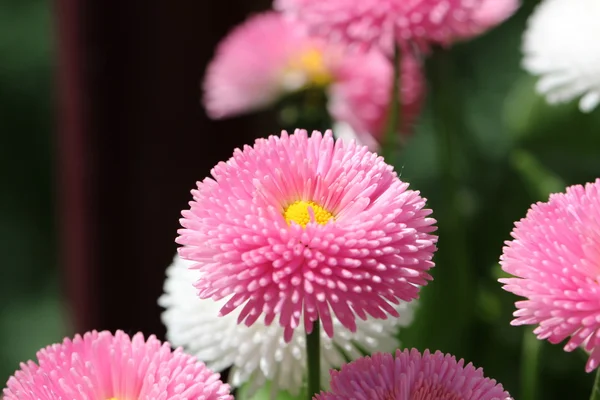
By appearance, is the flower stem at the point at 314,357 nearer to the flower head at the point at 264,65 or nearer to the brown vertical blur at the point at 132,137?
the flower head at the point at 264,65

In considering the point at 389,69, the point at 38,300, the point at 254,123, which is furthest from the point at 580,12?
the point at 38,300

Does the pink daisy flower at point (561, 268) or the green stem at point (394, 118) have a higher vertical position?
the green stem at point (394, 118)

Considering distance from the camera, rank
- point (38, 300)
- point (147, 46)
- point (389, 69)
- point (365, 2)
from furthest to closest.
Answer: point (38, 300) → point (147, 46) → point (389, 69) → point (365, 2)

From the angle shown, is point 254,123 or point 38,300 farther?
point 38,300

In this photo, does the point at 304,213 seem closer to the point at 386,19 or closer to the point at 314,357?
the point at 314,357

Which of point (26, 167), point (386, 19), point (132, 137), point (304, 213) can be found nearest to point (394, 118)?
point (386, 19)

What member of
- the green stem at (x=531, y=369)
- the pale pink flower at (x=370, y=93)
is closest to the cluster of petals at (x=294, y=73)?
the pale pink flower at (x=370, y=93)

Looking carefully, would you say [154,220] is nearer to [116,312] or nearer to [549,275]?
[116,312]
